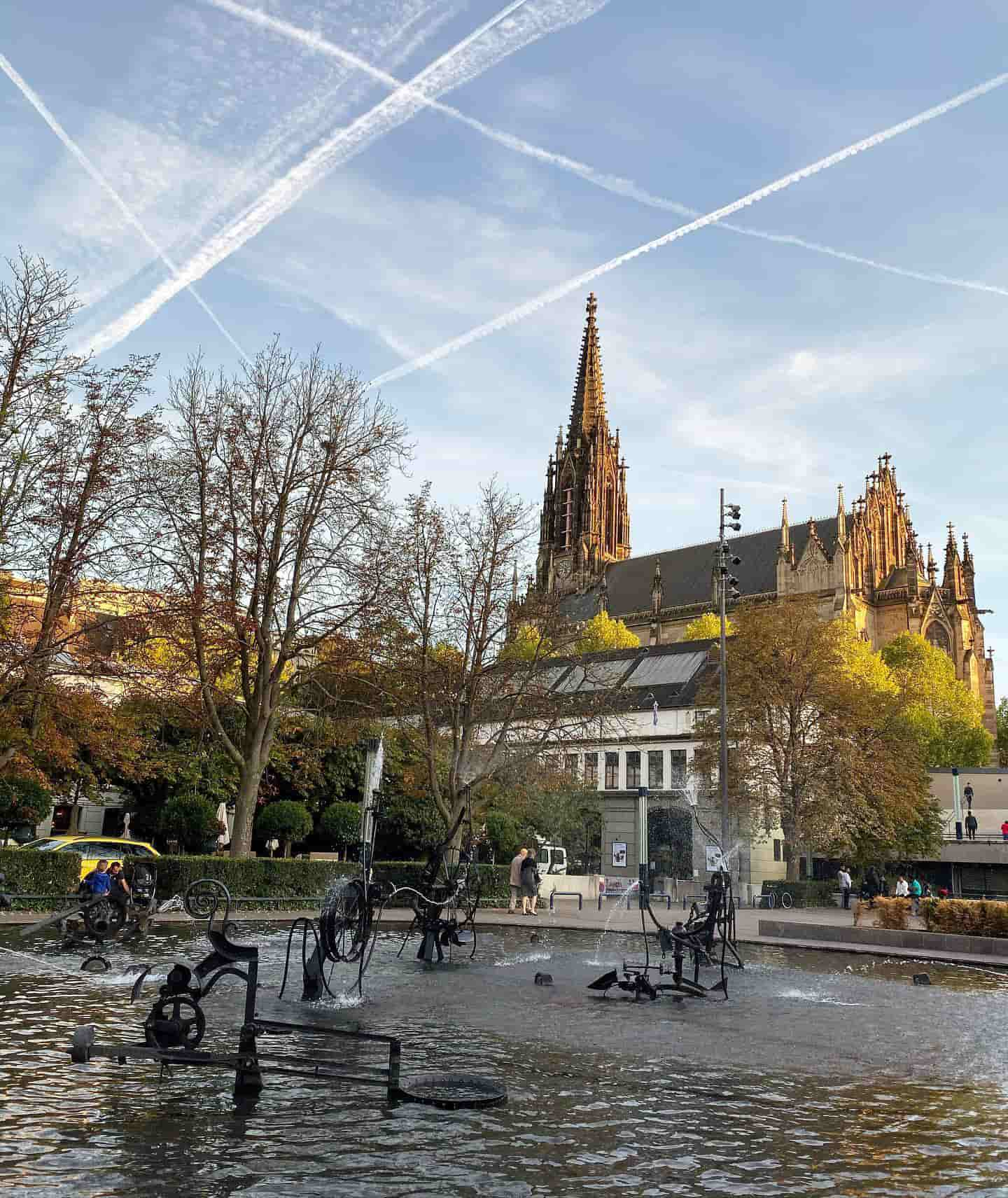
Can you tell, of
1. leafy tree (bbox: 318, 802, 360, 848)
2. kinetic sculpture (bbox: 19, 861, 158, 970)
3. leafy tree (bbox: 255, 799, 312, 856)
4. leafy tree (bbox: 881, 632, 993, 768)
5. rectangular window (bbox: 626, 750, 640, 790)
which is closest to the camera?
kinetic sculpture (bbox: 19, 861, 158, 970)

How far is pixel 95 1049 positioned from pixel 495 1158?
2767 millimetres

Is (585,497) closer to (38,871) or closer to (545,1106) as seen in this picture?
(38,871)

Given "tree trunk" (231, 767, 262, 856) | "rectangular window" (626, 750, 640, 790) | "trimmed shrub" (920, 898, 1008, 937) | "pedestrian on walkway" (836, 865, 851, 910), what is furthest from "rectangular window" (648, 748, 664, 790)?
"trimmed shrub" (920, 898, 1008, 937)

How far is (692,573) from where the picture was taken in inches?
4535

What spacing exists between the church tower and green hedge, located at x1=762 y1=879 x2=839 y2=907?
272 feet

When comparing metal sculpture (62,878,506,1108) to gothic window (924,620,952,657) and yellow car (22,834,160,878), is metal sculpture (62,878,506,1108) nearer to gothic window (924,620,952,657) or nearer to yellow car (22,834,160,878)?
yellow car (22,834,160,878)

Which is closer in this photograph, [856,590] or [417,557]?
[417,557]

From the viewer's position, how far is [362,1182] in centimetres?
573

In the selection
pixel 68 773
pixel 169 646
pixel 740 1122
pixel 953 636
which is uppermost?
pixel 953 636

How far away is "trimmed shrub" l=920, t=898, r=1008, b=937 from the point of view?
22.8 m

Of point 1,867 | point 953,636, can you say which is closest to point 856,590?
point 953,636

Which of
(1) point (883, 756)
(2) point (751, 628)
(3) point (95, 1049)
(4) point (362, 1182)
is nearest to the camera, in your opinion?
(4) point (362, 1182)

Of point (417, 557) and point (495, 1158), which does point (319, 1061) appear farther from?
point (417, 557)

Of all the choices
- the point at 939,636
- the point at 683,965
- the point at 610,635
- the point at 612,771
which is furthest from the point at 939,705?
the point at 683,965
